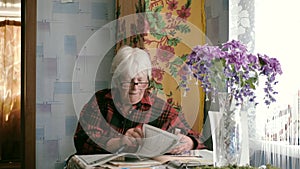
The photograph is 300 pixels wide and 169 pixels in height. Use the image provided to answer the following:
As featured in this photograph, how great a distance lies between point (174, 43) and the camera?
123 inches

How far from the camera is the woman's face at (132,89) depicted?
9.33 feet

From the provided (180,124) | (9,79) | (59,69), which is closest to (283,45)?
(180,124)

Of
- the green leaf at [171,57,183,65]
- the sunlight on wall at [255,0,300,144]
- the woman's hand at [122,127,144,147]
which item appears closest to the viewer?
the woman's hand at [122,127,144,147]

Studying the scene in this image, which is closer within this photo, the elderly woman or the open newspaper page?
the open newspaper page

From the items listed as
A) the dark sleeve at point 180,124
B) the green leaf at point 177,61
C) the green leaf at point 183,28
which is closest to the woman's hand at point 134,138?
the dark sleeve at point 180,124

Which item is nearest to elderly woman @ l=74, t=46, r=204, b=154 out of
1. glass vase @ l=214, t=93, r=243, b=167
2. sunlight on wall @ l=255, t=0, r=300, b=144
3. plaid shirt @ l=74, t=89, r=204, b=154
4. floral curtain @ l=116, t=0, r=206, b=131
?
plaid shirt @ l=74, t=89, r=204, b=154

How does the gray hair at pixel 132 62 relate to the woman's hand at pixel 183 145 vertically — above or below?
above

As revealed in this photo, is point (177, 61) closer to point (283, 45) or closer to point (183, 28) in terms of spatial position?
point (183, 28)

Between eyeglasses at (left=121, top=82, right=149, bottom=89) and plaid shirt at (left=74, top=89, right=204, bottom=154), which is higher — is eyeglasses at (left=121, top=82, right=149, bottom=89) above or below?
above

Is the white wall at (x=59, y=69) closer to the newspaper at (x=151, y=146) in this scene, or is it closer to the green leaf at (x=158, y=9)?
the green leaf at (x=158, y=9)

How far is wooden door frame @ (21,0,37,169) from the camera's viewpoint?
3742 millimetres

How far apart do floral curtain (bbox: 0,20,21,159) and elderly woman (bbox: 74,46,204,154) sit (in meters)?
3.40

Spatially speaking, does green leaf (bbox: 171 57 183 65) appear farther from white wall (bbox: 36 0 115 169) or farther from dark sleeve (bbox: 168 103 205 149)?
white wall (bbox: 36 0 115 169)

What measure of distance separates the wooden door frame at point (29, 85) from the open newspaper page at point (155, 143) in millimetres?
1847
